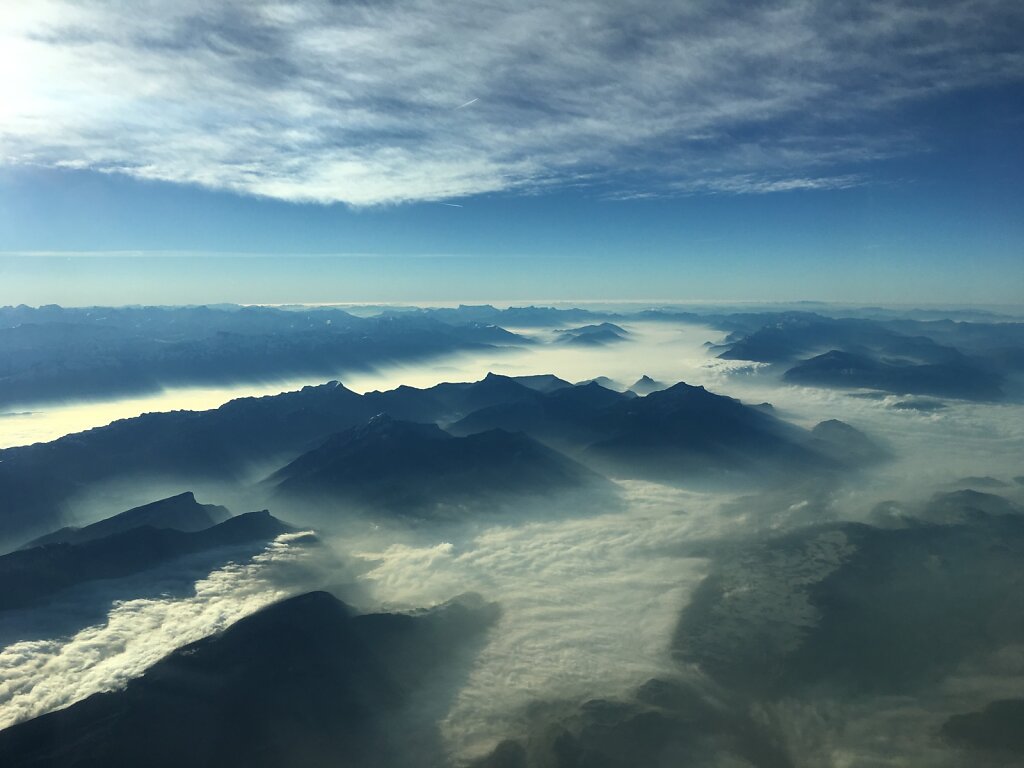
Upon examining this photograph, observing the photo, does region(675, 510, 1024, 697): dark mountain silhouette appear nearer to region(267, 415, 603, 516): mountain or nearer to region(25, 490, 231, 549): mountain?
region(267, 415, 603, 516): mountain

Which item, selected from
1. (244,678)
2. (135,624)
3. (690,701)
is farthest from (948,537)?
(135,624)

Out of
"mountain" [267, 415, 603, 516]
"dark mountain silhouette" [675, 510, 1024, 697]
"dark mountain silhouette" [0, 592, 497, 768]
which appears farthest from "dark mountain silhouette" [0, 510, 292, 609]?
"dark mountain silhouette" [675, 510, 1024, 697]

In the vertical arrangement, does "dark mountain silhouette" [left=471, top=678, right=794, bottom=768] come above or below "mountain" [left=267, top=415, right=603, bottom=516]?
below

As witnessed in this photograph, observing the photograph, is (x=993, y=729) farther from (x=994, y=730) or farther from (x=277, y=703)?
(x=277, y=703)

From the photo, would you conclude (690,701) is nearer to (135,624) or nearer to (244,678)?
(244,678)

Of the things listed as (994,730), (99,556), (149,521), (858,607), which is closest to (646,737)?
(994,730)

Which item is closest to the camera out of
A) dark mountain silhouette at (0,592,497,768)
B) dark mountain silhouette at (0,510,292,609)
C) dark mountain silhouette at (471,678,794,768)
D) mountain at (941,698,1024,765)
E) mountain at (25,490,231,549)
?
dark mountain silhouette at (0,592,497,768)

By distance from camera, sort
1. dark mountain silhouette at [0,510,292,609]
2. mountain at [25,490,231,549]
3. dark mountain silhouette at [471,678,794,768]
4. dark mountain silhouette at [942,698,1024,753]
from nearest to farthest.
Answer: dark mountain silhouette at [471,678,794,768], dark mountain silhouette at [942,698,1024,753], dark mountain silhouette at [0,510,292,609], mountain at [25,490,231,549]

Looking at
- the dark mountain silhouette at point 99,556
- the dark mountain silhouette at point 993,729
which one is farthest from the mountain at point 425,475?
the dark mountain silhouette at point 993,729
